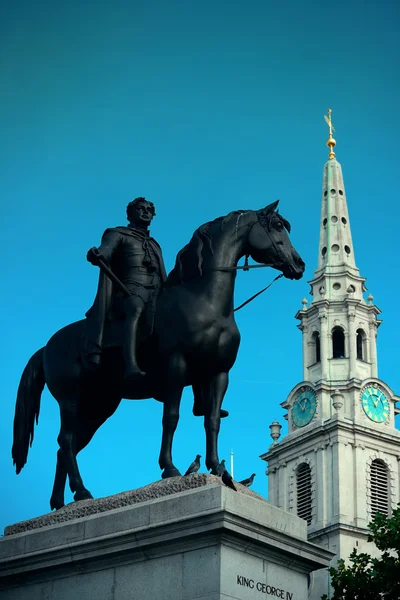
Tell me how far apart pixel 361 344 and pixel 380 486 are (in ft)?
42.5

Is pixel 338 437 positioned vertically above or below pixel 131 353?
above

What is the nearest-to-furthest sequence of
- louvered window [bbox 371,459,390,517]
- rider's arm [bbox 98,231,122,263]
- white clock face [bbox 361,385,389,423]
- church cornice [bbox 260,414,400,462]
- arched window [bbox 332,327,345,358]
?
rider's arm [bbox 98,231,122,263] → church cornice [bbox 260,414,400,462] → louvered window [bbox 371,459,390,517] → white clock face [bbox 361,385,389,423] → arched window [bbox 332,327,345,358]

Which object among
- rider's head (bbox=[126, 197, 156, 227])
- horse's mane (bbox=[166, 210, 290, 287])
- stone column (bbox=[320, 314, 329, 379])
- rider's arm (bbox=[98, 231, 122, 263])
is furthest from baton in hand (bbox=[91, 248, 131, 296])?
stone column (bbox=[320, 314, 329, 379])

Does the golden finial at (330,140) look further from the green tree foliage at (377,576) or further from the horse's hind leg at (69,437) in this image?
the horse's hind leg at (69,437)

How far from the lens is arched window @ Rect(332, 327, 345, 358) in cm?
9650

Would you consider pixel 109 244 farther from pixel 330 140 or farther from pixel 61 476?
pixel 330 140

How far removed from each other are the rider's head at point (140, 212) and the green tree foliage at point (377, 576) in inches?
709

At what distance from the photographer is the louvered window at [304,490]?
89.6 m

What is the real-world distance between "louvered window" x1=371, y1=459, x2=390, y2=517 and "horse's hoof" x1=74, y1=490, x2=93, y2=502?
76.6 m

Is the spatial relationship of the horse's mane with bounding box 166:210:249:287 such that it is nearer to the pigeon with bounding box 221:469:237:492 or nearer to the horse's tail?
the horse's tail

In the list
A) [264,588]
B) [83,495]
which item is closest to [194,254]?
[83,495]

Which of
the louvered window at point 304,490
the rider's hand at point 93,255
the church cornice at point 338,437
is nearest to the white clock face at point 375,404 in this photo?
the church cornice at point 338,437

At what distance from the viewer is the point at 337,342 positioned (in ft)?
320

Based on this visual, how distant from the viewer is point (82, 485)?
50.0 feet
